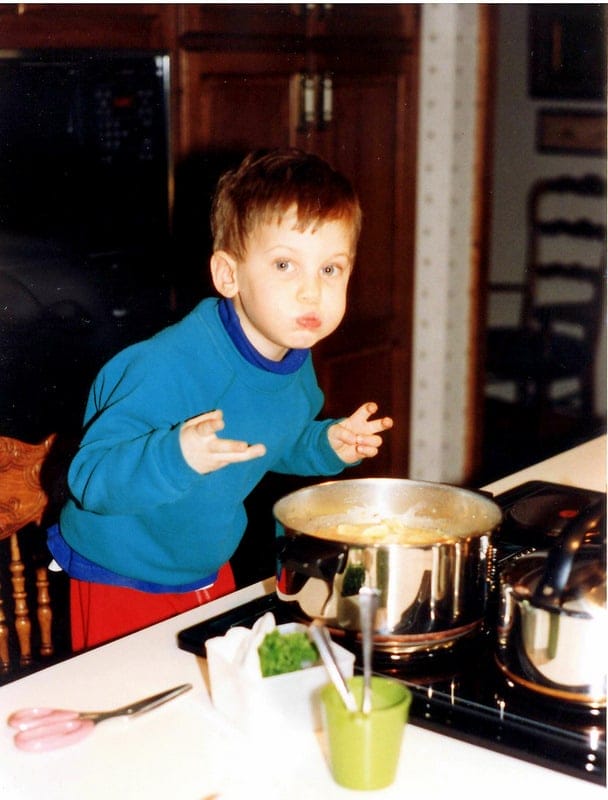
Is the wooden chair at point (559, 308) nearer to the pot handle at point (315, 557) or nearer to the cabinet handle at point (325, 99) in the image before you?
the cabinet handle at point (325, 99)

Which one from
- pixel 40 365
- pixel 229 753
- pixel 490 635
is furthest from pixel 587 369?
pixel 229 753

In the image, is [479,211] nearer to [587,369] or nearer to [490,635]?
[587,369]

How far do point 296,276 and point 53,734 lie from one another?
1.85 ft

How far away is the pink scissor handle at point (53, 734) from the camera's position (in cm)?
92

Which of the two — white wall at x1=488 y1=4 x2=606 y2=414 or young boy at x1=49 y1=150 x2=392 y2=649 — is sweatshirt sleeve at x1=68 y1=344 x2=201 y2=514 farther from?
white wall at x1=488 y1=4 x2=606 y2=414

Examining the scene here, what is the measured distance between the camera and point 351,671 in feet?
3.10

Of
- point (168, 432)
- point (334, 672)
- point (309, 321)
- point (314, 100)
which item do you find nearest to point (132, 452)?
point (168, 432)

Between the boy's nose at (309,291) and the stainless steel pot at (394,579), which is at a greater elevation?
the boy's nose at (309,291)

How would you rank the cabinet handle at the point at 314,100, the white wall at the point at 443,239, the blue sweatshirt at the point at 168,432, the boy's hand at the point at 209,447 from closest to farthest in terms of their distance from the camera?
the boy's hand at the point at 209,447
the blue sweatshirt at the point at 168,432
the cabinet handle at the point at 314,100
the white wall at the point at 443,239

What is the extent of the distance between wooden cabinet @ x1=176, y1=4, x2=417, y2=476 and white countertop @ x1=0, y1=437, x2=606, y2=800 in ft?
5.36

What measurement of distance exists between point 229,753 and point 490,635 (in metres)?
0.31

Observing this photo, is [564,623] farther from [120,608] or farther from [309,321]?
[120,608]

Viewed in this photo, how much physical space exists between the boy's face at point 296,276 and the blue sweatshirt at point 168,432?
0.38ft

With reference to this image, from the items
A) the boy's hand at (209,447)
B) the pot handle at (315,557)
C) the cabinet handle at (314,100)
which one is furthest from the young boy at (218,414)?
the cabinet handle at (314,100)
